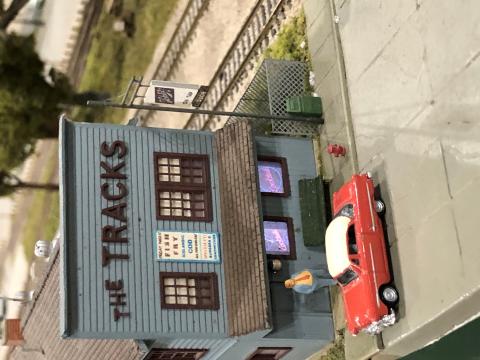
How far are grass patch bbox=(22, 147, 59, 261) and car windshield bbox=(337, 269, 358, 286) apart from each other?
71.1ft

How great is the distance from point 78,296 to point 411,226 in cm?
782

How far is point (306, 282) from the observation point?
56.3 feet

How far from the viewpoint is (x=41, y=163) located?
1506 inches

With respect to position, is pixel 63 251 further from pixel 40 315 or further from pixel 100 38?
pixel 100 38

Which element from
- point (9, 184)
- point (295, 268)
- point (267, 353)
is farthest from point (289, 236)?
point (9, 184)

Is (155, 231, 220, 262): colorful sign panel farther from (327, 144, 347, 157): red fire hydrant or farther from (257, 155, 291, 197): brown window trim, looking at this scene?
(327, 144, 347, 157): red fire hydrant

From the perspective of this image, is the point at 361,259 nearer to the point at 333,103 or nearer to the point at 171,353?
the point at 333,103

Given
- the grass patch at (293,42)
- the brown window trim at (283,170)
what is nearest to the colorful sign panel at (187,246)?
the brown window trim at (283,170)

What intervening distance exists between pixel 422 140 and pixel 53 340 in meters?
12.9

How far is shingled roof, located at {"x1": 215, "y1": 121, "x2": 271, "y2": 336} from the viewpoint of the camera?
17062mm

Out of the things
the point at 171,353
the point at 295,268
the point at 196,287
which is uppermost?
the point at 295,268

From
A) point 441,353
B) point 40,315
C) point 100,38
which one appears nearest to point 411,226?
point 441,353

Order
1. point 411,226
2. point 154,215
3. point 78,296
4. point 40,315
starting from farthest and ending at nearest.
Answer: point 40,315
point 154,215
point 78,296
point 411,226

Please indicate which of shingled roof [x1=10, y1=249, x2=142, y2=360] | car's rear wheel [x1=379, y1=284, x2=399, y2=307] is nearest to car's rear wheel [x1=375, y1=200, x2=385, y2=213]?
car's rear wheel [x1=379, y1=284, x2=399, y2=307]
